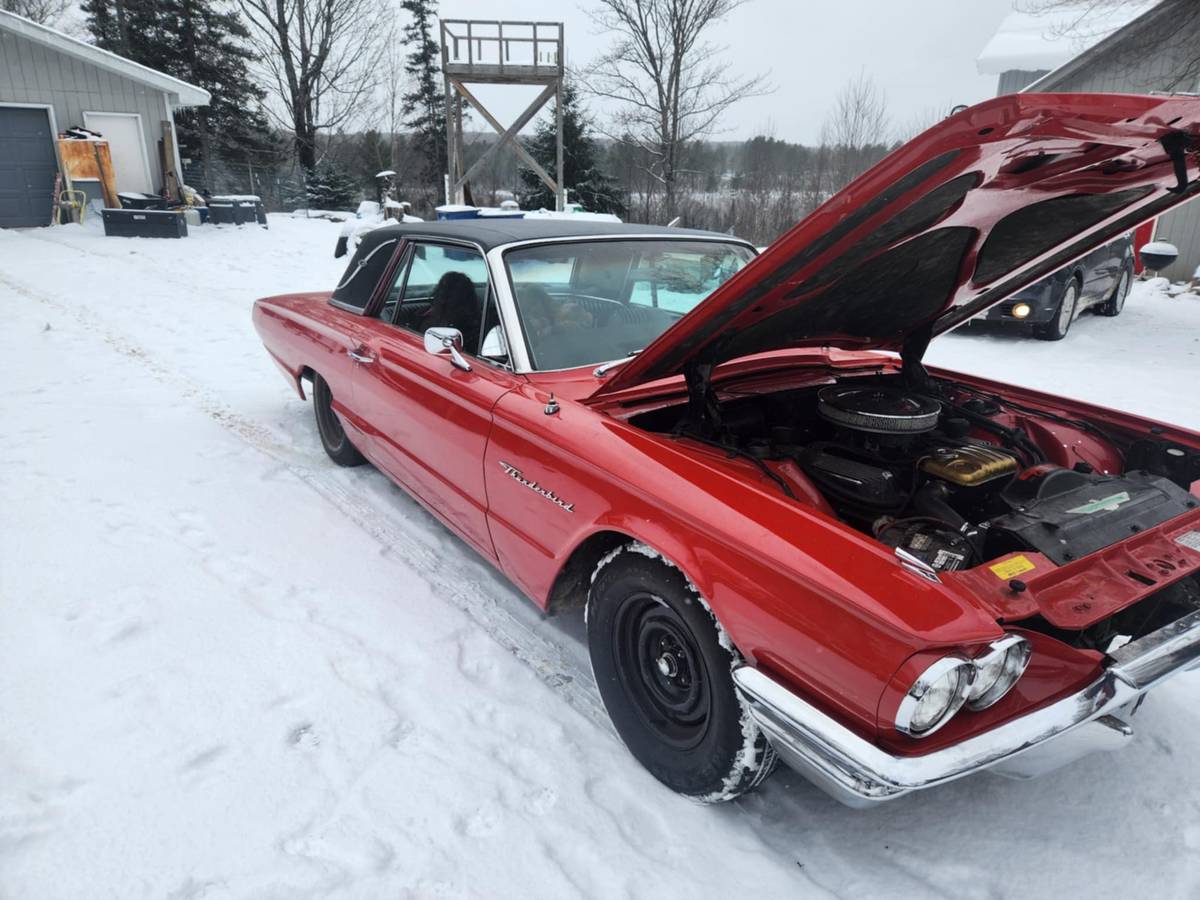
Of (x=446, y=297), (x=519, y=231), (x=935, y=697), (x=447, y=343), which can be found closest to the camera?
(x=935, y=697)

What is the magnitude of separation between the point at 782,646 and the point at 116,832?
183 centimetres

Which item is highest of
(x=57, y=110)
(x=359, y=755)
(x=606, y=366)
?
(x=57, y=110)

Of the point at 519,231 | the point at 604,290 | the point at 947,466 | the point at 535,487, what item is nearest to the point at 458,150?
the point at 519,231

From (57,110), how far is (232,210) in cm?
375

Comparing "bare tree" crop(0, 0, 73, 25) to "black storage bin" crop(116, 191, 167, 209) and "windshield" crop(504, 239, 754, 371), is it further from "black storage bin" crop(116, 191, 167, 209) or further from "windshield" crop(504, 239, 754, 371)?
"windshield" crop(504, 239, 754, 371)

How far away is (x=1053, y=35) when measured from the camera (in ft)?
43.9

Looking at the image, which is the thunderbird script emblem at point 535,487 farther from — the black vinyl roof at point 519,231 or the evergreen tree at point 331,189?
the evergreen tree at point 331,189

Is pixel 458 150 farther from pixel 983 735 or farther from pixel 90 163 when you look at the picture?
pixel 983 735

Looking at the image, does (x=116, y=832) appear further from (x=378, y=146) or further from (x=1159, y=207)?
(x=378, y=146)

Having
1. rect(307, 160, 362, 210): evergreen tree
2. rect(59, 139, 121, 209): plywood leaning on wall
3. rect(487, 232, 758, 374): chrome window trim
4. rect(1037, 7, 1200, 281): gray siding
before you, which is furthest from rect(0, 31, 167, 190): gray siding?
rect(1037, 7, 1200, 281): gray siding

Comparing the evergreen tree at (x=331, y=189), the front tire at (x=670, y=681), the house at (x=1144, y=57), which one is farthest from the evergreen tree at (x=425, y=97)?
the front tire at (x=670, y=681)

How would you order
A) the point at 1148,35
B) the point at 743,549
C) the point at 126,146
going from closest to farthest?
the point at 743,549, the point at 1148,35, the point at 126,146

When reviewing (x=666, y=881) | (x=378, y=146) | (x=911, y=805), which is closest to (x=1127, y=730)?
(x=911, y=805)

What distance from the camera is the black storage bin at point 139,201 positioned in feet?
51.0
